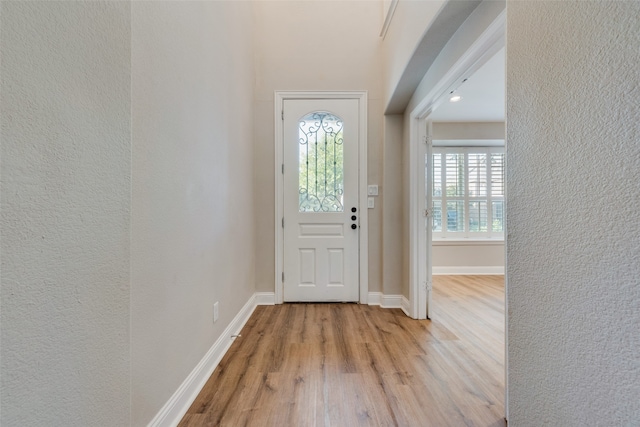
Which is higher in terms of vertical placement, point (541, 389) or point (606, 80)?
point (606, 80)

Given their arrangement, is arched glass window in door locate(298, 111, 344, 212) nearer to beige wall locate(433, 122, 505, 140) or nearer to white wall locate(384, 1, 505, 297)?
white wall locate(384, 1, 505, 297)

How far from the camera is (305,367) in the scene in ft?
5.50

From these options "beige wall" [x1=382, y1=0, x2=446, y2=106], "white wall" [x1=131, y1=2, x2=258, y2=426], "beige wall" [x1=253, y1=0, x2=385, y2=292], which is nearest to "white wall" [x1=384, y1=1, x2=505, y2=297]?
"beige wall" [x1=382, y1=0, x2=446, y2=106]

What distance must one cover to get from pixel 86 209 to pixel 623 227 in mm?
1216

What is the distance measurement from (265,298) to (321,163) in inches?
62.7

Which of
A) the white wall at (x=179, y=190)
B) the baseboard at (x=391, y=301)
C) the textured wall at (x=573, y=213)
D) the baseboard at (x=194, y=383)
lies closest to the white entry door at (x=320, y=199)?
the baseboard at (x=391, y=301)

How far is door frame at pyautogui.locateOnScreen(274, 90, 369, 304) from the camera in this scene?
2865mm

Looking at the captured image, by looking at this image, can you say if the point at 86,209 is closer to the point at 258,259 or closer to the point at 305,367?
the point at 305,367

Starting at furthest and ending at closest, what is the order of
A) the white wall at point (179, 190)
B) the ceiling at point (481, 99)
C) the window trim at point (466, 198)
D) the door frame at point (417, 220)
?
1. the window trim at point (466, 198)
2. the ceiling at point (481, 99)
3. the door frame at point (417, 220)
4. the white wall at point (179, 190)

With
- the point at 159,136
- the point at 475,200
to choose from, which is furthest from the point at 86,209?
the point at 475,200

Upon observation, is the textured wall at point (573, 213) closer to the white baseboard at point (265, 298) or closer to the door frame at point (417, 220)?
the door frame at point (417, 220)

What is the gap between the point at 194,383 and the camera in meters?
1.40

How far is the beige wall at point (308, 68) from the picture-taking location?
2.87 metres

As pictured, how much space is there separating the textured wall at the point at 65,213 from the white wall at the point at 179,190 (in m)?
0.18
